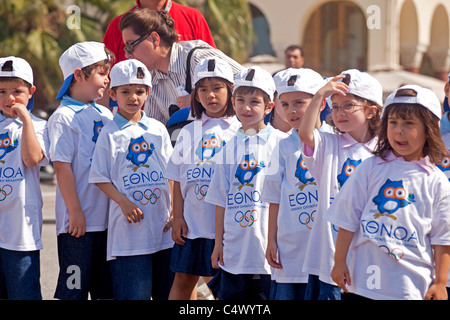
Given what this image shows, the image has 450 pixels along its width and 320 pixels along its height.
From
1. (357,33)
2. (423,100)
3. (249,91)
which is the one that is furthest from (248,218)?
(357,33)

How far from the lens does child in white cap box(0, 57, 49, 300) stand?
4262 millimetres

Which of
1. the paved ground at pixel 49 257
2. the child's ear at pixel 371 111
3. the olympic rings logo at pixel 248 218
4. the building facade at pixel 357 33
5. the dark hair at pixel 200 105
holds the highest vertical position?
the building facade at pixel 357 33

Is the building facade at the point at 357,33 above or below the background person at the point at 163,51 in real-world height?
above

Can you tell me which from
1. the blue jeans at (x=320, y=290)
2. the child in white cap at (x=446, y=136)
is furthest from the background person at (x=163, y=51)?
the blue jeans at (x=320, y=290)

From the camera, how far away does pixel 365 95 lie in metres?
3.75

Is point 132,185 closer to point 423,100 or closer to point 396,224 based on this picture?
point 396,224

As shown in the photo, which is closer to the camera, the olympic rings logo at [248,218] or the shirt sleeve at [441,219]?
the shirt sleeve at [441,219]

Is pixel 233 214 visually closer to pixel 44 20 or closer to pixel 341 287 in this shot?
pixel 341 287

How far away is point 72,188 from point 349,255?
166 cm

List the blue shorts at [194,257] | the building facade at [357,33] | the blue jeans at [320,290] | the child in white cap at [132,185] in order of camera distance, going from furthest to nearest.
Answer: the building facade at [357,33] → the blue shorts at [194,257] → the child in white cap at [132,185] → the blue jeans at [320,290]

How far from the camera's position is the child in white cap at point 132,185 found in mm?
4246

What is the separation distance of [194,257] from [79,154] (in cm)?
89

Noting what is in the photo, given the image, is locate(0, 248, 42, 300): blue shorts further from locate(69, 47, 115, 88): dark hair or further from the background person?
the background person

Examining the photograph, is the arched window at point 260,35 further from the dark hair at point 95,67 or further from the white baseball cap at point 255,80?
the white baseball cap at point 255,80
